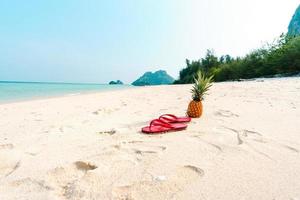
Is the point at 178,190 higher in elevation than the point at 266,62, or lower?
lower

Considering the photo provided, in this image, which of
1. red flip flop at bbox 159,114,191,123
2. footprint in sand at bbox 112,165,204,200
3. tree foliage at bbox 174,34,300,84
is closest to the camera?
footprint in sand at bbox 112,165,204,200

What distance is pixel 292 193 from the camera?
1567mm

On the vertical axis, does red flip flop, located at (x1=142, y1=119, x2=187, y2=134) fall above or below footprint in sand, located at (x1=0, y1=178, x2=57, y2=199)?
above

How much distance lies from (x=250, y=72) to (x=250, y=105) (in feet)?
57.6

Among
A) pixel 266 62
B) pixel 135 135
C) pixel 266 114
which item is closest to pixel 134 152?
pixel 135 135

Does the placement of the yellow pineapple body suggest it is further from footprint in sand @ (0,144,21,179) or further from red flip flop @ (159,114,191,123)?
footprint in sand @ (0,144,21,179)

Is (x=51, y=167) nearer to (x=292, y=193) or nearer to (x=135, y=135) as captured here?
(x=135, y=135)

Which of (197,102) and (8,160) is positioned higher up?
(197,102)

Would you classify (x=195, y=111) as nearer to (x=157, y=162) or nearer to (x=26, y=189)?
(x=157, y=162)

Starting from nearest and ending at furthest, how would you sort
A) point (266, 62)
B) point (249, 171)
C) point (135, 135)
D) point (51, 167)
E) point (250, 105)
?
point (249, 171), point (51, 167), point (135, 135), point (250, 105), point (266, 62)

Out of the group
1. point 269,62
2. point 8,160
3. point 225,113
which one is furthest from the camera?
point 269,62

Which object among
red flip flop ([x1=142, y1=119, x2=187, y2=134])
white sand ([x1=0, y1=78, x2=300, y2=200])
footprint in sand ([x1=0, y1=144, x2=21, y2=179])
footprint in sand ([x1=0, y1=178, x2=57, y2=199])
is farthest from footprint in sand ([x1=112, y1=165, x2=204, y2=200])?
red flip flop ([x1=142, y1=119, x2=187, y2=134])

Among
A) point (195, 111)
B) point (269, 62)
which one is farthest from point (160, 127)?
point (269, 62)

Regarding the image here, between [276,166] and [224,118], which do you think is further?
[224,118]
